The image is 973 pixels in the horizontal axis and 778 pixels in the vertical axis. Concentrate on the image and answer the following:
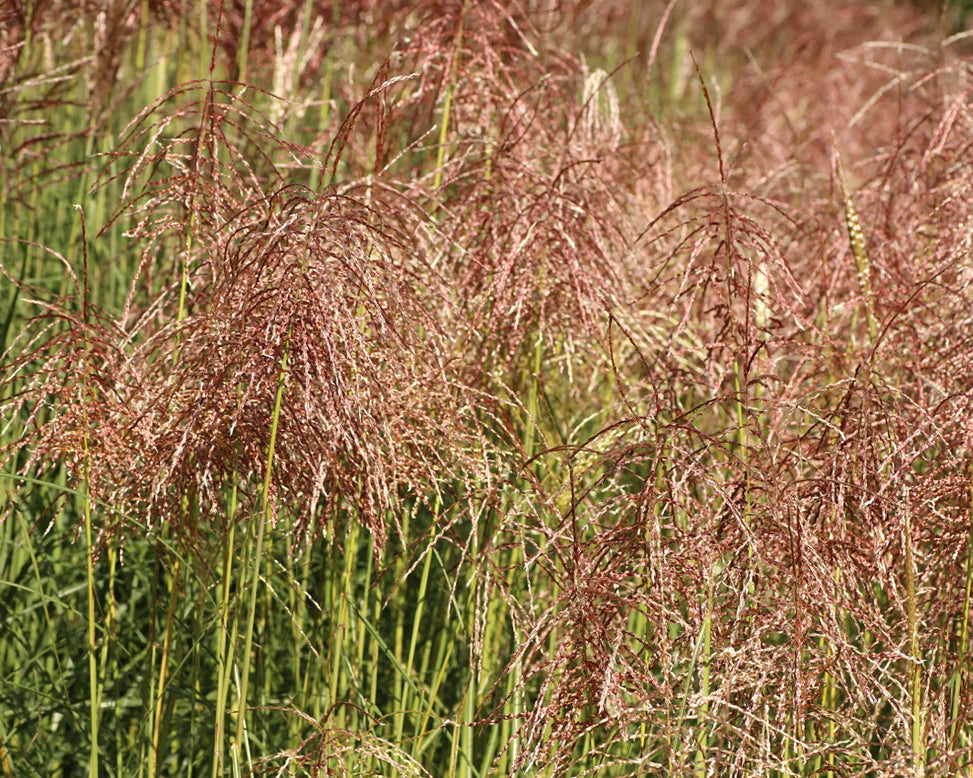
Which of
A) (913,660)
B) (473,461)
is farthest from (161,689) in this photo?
(913,660)

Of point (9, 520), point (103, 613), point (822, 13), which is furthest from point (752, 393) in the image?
point (822, 13)

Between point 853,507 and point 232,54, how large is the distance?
2.16 metres

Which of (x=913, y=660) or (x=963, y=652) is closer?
(x=913, y=660)

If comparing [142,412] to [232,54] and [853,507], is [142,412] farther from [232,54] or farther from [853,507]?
[232,54]

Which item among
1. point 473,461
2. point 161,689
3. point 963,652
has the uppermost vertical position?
point 473,461

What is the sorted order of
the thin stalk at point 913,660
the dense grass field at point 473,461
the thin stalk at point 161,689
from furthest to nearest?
the thin stalk at point 161,689 < the dense grass field at point 473,461 < the thin stalk at point 913,660

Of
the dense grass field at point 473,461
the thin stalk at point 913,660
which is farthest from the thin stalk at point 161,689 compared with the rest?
the thin stalk at point 913,660

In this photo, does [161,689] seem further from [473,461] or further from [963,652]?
[963,652]

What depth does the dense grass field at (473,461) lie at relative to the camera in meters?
1.49

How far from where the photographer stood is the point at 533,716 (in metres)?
1.46

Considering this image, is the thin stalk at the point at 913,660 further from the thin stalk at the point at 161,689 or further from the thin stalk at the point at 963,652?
the thin stalk at the point at 161,689

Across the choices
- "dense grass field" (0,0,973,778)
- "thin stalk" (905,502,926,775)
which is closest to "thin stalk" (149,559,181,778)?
"dense grass field" (0,0,973,778)

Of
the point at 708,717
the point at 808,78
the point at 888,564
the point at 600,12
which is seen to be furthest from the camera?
the point at 600,12

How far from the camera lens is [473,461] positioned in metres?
1.63
